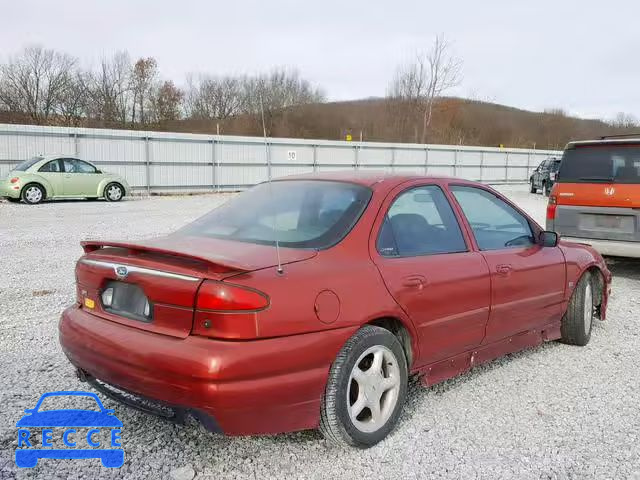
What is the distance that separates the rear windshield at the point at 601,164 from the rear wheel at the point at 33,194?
1441 cm

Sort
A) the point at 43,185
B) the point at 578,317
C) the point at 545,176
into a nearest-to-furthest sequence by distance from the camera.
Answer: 1. the point at 578,317
2. the point at 43,185
3. the point at 545,176

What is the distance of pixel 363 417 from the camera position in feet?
9.67

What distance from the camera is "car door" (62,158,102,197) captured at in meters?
16.9

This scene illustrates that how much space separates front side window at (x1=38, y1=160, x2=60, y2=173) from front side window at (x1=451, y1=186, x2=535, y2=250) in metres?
15.4

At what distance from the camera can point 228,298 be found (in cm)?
245

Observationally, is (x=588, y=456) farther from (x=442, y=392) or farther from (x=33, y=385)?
(x=33, y=385)

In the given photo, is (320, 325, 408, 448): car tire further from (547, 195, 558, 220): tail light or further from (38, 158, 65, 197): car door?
(38, 158, 65, 197): car door

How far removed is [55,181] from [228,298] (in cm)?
1610

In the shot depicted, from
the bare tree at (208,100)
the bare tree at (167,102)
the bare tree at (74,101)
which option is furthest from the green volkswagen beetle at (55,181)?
the bare tree at (74,101)

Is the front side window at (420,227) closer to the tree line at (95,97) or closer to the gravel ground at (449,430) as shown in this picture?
the gravel ground at (449,430)

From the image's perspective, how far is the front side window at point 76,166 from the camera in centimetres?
1686

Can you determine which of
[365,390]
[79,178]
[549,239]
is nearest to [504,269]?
[549,239]

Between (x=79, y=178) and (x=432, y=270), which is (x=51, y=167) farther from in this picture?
(x=432, y=270)

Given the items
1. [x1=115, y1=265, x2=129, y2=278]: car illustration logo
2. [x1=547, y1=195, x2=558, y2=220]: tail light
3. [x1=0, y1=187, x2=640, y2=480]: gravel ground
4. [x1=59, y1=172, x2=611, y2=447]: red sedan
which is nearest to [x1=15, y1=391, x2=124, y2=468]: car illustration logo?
[x1=0, y1=187, x2=640, y2=480]: gravel ground
